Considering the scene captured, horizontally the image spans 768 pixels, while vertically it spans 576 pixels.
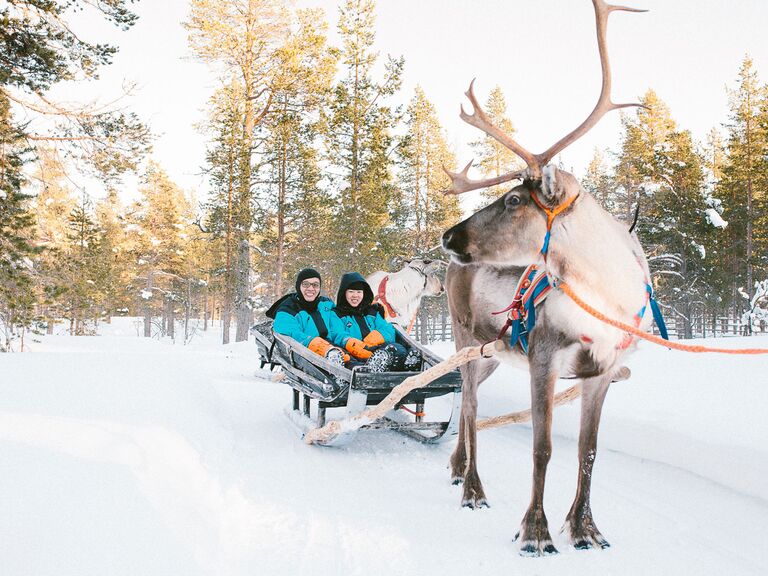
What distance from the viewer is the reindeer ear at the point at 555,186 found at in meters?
2.95

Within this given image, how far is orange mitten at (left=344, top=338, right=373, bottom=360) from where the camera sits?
226 inches

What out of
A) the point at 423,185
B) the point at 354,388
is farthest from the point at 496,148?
the point at 354,388

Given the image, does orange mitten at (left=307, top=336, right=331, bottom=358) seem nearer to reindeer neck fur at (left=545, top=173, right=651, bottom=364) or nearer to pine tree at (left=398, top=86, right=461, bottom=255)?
reindeer neck fur at (left=545, top=173, right=651, bottom=364)

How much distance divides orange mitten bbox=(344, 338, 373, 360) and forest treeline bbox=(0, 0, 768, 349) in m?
8.92

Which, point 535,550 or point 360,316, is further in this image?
point 360,316

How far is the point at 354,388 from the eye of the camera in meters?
4.88

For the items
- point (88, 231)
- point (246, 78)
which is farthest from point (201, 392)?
point (88, 231)

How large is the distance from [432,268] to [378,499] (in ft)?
24.9

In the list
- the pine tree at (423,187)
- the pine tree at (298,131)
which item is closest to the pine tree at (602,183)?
the pine tree at (423,187)

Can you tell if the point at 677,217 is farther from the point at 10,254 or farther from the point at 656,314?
the point at 10,254

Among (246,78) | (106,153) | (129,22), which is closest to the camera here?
(129,22)

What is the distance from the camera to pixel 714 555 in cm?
310

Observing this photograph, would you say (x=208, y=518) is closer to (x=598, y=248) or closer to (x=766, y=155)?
(x=598, y=248)

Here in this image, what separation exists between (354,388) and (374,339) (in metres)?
1.12
